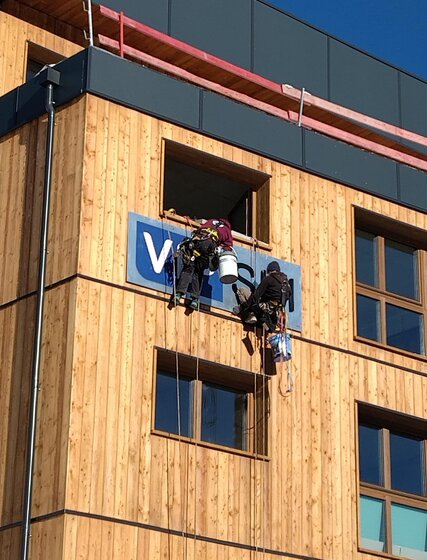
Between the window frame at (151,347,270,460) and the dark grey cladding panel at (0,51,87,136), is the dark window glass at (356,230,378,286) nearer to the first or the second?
the window frame at (151,347,270,460)

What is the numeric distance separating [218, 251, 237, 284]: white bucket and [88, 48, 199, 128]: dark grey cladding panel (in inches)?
108

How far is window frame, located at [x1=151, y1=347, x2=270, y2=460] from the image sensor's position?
22.3 meters

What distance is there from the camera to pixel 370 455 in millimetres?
24766

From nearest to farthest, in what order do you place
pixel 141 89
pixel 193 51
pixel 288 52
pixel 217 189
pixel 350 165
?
pixel 141 89
pixel 217 189
pixel 350 165
pixel 193 51
pixel 288 52

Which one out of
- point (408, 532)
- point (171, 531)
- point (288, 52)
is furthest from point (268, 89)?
point (171, 531)

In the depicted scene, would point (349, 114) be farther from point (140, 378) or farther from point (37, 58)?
point (140, 378)

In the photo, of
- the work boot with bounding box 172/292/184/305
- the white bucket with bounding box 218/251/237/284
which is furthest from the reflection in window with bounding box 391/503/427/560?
the work boot with bounding box 172/292/184/305

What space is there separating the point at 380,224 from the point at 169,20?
611cm

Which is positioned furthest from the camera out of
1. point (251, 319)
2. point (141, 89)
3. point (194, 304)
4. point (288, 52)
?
point (288, 52)

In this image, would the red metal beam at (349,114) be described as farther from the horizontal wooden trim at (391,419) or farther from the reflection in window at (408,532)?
the reflection in window at (408,532)

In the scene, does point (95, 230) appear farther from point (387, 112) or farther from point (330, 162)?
point (387, 112)

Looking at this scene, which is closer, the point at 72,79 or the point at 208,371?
the point at 208,371

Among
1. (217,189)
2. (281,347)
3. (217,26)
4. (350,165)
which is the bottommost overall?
(281,347)

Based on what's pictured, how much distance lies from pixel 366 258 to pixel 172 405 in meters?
5.87
